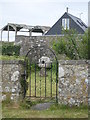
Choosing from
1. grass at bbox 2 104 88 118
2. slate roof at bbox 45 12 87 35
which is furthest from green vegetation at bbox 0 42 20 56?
grass at bbox 2 104 88 118

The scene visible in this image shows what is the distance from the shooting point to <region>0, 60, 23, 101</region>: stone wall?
6195 mm

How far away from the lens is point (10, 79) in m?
6.23

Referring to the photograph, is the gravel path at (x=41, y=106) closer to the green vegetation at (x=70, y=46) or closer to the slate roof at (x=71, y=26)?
the green vegetation at (x=70, y=46)

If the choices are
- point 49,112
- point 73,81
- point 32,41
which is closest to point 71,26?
point 32,41

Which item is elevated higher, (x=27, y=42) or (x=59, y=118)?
(x=27, y=42)

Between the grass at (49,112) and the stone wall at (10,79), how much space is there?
Result: 0.34 meters

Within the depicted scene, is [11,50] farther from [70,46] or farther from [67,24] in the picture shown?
[70,46]

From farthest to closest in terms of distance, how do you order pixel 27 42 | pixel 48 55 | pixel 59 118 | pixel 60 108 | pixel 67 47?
pixel 27 42 → pixel 48 55 → pixel 67 47 → pixel 60 108 → pixel 59 118

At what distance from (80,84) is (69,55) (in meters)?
1.76

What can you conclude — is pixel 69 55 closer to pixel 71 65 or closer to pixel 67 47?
pixel 67 47

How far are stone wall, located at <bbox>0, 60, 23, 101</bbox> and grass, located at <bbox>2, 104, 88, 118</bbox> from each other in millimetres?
344

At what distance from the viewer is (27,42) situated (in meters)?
15.8

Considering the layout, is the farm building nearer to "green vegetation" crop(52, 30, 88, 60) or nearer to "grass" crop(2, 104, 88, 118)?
"green vegetation" crop(52, 30, 88, 60)

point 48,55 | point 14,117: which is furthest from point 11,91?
point 48,55
